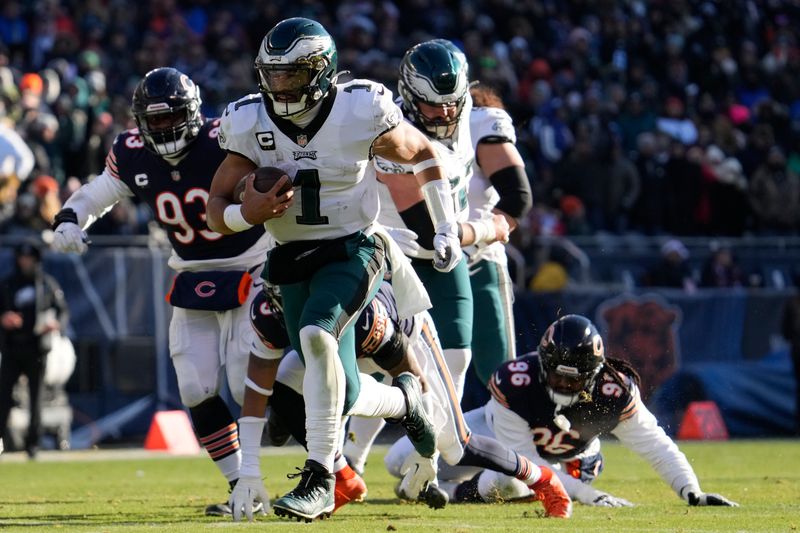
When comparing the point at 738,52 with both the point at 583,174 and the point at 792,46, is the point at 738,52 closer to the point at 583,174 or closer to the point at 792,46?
the point at 792,46

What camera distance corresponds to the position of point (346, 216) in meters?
5.82

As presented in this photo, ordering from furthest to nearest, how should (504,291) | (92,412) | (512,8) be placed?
(512,8) < (92,412) < (504,291)

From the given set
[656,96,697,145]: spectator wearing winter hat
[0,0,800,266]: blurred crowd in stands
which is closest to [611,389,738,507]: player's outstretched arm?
[0,0,800,266]: blurred crowd in stands

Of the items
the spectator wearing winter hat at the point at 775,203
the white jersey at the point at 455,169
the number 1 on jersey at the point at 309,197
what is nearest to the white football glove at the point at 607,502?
the white jersey at the point at 455,169

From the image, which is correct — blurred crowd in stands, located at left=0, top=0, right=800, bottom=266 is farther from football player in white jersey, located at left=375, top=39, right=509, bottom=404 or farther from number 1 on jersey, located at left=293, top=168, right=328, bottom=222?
number 1 on jersey, located at left=293, top=168, right=328, bottom=222

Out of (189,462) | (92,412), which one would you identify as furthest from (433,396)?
(92,412)

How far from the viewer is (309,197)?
5.76m

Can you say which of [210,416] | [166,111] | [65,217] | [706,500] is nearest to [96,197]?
[65,217]

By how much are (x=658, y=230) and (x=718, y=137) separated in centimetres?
215

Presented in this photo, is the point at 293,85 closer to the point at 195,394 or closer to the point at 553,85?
the point at 195,394

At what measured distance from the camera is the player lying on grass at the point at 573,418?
6.68m

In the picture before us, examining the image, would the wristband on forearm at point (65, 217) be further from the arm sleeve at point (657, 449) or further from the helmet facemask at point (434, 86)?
the arm sleeve at point (657, 449)

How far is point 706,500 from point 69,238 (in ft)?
10.2

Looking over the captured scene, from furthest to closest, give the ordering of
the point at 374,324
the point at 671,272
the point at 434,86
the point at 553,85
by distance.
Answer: the point at 553,85 → the point at 671,272 → the point at 434,86 → the point at 374,324
